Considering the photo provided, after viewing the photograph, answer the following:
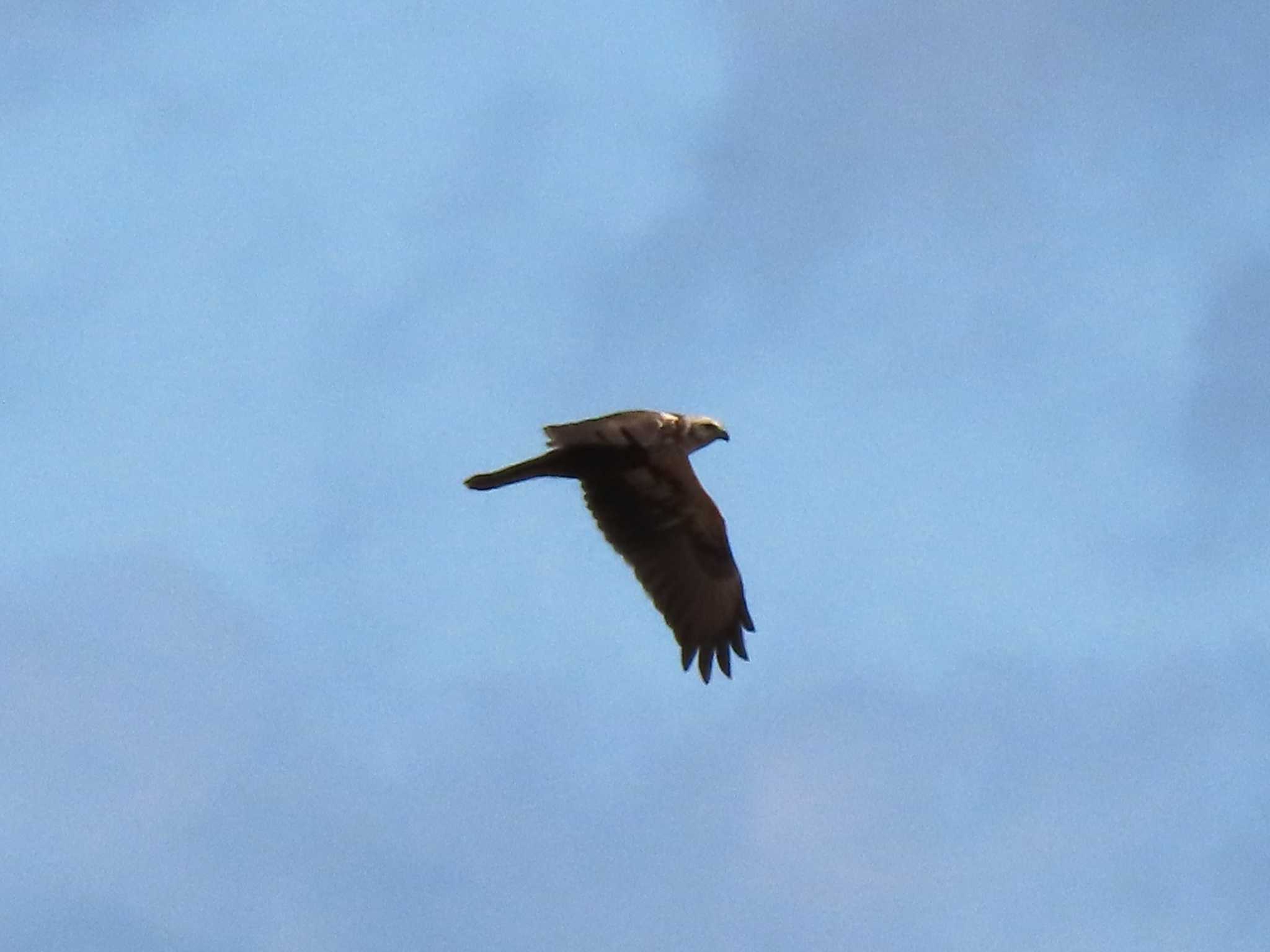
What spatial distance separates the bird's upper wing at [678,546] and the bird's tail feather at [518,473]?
0.42m

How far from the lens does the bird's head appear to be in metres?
13.6

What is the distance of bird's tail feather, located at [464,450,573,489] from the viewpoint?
13378mm

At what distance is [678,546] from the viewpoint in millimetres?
14352

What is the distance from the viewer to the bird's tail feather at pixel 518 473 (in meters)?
13.4

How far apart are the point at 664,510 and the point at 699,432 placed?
31.7 inches

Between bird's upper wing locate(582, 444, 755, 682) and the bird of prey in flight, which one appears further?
bird's upper wing locate(582, 444, 755, 682)

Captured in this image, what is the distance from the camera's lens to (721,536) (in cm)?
1430

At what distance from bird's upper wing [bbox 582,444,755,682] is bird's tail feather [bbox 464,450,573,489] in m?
0.42

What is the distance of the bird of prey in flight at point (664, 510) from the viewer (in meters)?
13.4

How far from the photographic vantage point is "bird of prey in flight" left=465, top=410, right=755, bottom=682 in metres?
13.4

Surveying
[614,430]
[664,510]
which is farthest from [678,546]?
[614,430]

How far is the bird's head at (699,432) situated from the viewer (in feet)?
44.7

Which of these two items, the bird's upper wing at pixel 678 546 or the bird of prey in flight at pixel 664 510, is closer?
the bird of prey in flight at pixel 664 510

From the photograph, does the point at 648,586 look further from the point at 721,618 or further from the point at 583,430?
the point at 583,430
